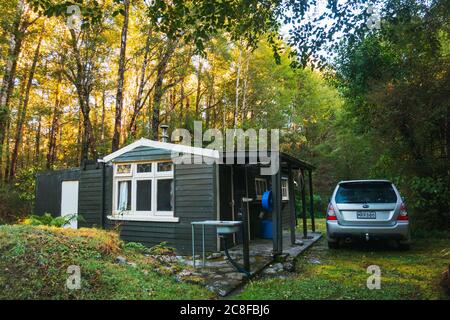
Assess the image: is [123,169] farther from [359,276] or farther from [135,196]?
[359,276]

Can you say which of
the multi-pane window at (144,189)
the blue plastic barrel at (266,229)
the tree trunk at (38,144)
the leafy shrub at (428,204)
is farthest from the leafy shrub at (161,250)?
the tree trunk at (38,144)

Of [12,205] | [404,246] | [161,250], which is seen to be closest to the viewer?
[161,250]

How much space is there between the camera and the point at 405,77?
911cm

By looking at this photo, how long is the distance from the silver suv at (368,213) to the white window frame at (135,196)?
3.78 m

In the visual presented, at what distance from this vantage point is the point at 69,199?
10391 mm

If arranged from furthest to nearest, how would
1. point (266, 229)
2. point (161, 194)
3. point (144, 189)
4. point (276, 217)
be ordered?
point (266, 229) < point (144, 189) < point (161, 194) < point (276, 217)

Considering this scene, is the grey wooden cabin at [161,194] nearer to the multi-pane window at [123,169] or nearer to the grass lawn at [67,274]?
the multi-pane window at [123,169]

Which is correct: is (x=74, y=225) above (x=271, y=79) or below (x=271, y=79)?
below

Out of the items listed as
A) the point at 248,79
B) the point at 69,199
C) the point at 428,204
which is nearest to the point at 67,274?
the point at 69,199

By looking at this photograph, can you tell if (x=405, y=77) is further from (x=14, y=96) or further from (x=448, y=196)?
(x=14, y=96)

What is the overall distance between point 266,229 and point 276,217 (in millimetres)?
3323

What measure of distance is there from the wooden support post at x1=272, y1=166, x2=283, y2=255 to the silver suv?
1.14 metres
